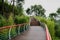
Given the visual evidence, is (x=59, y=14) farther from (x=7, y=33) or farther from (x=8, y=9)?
(x=7, y=33)

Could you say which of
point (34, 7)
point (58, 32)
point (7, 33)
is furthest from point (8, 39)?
point (34, 7)

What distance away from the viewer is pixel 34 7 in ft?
363

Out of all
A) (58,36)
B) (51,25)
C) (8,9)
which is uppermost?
(8,9)

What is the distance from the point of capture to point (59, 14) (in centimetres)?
10250

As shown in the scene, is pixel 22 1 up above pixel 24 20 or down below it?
above

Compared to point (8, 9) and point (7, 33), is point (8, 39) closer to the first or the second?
point (7, 33)

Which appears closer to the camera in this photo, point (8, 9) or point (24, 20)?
point (24, 20)

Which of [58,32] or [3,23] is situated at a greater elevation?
[3,23]

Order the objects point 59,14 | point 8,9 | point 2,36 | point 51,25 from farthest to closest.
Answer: point 59,14 → point 8,9 → point 51,25 → point 2,36

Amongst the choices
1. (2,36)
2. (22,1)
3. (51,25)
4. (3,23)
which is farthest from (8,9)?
(2,36)

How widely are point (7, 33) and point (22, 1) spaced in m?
62.9

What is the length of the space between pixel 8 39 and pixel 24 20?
1424 centimetres

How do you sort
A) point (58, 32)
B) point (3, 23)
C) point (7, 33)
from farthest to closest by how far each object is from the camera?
point (58, 32)
point (3, 23)
point (7, 33)

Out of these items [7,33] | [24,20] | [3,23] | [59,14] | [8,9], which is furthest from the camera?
[59,14]
